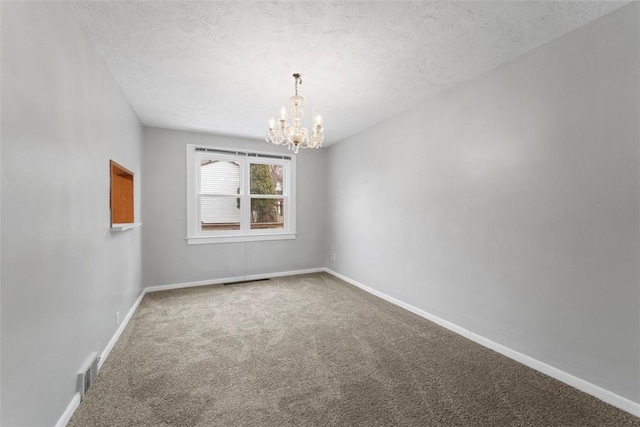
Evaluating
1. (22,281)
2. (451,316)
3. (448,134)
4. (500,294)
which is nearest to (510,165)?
(448,134)

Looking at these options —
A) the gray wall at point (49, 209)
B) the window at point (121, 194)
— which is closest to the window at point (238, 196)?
the window at point (121, 194)

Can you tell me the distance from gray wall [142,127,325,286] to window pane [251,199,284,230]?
0.33 meters

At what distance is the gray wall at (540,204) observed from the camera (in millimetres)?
1834

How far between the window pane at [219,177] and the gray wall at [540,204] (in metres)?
2.92

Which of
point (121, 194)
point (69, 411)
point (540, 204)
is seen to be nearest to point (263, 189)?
point (121, 194)

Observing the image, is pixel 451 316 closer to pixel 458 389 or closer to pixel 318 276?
pixel 458 389

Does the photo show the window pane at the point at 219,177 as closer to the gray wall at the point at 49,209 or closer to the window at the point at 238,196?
the window at the point at 238,196

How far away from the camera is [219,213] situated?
4938 millimetres

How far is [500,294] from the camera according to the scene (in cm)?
255

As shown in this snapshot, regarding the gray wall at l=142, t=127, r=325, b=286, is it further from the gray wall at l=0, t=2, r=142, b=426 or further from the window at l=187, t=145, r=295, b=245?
the gray wall at l=0, t=2, r=142, b=426

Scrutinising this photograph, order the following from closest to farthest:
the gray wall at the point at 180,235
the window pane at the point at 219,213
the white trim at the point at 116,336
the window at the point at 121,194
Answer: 1. the white trim at the point at 116,336
2. the window at the point at 121,194
3. the gray wall at the point at 180,235
4. the window pane at the point at 219,213

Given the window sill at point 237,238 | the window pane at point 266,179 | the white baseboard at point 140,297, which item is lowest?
the white baseboard at point 140,297

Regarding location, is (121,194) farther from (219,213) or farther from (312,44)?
(312,44)

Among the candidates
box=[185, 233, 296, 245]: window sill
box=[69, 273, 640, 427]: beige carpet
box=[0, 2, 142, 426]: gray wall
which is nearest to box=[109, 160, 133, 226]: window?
box=[0, 2, 142, 426]: gray wall
